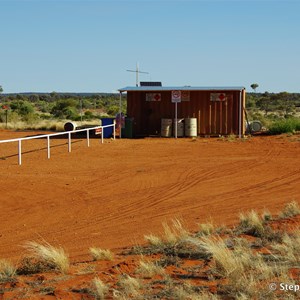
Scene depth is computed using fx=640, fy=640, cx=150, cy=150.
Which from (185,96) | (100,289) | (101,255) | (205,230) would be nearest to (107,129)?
(185,96)

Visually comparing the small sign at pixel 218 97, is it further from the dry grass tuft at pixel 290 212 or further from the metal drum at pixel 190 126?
the dry grass tuft at pixel 290 212

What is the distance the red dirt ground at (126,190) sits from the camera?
12320 mm

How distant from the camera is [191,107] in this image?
112 ft

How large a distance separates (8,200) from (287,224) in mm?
7206

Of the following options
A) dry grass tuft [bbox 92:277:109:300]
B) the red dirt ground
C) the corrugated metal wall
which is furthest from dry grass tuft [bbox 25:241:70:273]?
the corrugated metal wall

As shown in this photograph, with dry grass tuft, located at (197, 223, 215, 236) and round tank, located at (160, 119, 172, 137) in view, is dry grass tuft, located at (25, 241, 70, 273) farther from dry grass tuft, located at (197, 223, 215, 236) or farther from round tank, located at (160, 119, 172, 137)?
round tank, located at (160, 119, 172, 137)

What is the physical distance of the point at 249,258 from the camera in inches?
328

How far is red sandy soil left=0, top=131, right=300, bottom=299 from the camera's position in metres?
10.8

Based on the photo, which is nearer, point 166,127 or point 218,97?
point 166,127

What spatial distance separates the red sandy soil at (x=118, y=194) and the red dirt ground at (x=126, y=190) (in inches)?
0.9

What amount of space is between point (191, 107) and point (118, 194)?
60.1 ft

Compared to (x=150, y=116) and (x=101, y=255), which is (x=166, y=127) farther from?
(x=101, y=255)

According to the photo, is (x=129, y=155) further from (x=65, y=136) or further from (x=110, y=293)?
(x=110, y=293)

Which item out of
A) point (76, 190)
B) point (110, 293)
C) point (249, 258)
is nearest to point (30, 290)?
point (110, 293)
